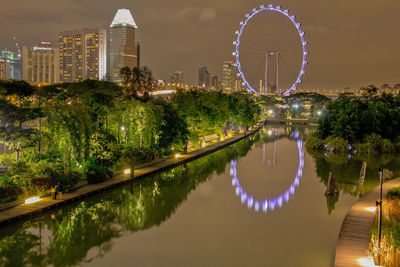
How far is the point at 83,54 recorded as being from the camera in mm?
192625

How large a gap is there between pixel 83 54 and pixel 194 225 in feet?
621

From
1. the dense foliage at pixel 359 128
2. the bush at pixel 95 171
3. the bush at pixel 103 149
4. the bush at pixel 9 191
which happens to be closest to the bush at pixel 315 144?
the dense foliage at pixel 359 128

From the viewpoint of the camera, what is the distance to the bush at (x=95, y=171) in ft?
64.6

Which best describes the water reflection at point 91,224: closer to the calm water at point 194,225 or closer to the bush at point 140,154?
the calm water at point 194,225

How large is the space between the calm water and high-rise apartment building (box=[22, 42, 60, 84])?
178557 mm

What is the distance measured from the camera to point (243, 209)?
1800cm

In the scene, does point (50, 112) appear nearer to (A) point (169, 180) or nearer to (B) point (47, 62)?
(A) point (169, 180)

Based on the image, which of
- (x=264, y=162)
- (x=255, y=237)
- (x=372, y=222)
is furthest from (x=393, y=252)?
(x=264, y=162)

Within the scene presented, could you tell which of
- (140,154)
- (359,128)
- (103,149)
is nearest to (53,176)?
(103,149)

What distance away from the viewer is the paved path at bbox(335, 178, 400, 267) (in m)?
10.7

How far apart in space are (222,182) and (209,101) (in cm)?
2104

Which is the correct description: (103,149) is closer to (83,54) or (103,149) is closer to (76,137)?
(76,137)

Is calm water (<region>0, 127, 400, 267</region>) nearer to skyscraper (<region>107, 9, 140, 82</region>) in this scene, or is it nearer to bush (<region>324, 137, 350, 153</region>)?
bush (<region>324, 137, 350, 153</region>)

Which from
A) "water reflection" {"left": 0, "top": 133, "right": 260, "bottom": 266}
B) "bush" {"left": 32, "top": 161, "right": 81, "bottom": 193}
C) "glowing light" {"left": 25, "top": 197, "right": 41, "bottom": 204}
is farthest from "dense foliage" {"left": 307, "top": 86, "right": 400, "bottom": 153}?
"glowing light" {"left": 25, "top": 197, "right": 41, "bottom": 204}
